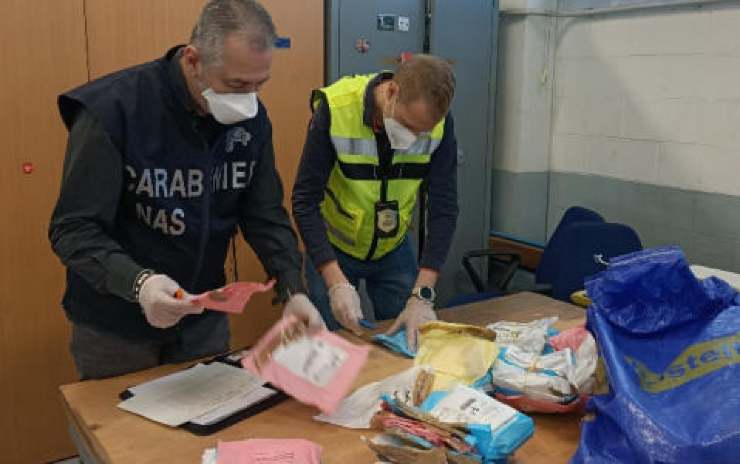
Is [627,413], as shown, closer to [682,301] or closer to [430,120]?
[682,301]

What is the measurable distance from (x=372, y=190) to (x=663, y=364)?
1.03 metres

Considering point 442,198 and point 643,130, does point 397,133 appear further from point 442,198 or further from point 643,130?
point 643,130

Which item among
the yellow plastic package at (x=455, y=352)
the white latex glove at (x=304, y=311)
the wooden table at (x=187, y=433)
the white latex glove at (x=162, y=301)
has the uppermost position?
the white latex glove at (x=162, y=301)

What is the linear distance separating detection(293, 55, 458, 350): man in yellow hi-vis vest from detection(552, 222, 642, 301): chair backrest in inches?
34.4

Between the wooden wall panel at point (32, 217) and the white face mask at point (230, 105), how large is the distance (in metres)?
1.33

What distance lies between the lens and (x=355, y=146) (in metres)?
1.96

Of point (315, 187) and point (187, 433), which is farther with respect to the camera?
point (315, 187)

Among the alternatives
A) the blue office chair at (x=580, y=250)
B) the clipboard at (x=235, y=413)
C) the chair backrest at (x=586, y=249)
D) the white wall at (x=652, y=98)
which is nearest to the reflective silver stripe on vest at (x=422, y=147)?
the clipboard at (x=235, y=413)

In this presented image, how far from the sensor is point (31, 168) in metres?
2.54

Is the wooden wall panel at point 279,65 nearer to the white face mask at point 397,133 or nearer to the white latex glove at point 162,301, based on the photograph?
the white face mask at point 397,133

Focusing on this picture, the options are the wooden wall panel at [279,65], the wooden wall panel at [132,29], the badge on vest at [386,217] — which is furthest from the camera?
the wooden wall panel at [279,65]

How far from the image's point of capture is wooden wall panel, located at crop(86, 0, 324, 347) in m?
2.70

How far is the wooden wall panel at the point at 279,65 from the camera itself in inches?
106

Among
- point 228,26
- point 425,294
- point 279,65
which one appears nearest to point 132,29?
point 279,65
